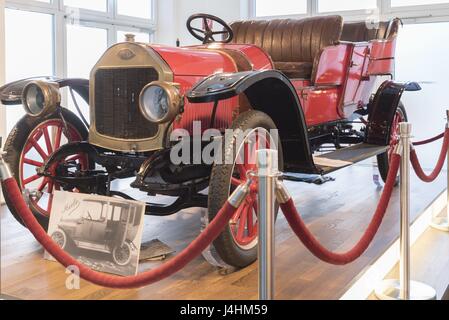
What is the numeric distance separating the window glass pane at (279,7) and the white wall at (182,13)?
34 centimetres

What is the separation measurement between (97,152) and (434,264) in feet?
6.83

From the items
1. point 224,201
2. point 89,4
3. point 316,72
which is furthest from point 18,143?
point 89,4

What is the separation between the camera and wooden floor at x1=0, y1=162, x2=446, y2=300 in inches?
101

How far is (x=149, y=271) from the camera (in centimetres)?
192

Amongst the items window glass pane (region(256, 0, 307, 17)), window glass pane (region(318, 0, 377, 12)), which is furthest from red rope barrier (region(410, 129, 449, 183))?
window glass pane (region(256, 0, 307, 17))

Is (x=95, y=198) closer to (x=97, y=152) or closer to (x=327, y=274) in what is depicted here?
(x=97, y=152)

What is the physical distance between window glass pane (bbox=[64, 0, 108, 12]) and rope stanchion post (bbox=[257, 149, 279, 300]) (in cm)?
503

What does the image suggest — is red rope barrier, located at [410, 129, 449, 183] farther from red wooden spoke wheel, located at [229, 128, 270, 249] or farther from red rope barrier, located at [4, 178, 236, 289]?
red rope barrier, located at [4, 178, 236, 289]

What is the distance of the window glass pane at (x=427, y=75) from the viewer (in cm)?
714

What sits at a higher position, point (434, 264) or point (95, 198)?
point (95, 198)
